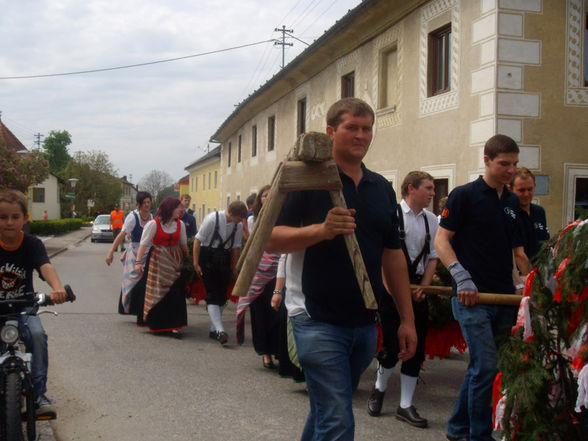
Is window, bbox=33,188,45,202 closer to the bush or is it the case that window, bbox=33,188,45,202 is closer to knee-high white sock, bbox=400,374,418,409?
the bush

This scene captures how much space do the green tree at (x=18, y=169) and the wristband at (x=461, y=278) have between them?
812 inches

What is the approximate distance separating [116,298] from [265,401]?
7572 millimetres

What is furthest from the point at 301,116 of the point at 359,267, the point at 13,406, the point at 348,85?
the point at 359,267

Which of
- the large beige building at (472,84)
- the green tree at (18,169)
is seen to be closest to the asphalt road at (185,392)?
the large beige building at (472,84)

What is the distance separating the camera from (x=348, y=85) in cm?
1805

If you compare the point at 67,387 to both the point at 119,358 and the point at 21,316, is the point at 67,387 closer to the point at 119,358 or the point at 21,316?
the point at 119,358

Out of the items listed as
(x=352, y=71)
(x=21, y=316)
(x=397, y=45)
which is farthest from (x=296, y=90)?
(x=21, y=316)

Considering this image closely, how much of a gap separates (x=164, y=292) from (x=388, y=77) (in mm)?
8922

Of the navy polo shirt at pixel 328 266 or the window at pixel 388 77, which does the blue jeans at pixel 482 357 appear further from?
the window at pixel 388 77

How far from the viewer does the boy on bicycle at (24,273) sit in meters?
4.33

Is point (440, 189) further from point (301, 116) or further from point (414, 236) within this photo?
point (301, 116)

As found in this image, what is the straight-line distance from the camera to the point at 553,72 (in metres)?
10.9

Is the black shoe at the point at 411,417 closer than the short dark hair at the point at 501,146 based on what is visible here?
No

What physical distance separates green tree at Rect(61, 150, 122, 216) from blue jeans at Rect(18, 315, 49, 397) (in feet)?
216
